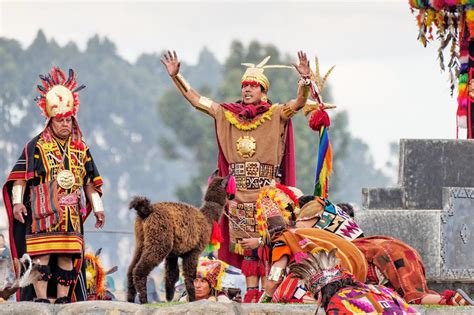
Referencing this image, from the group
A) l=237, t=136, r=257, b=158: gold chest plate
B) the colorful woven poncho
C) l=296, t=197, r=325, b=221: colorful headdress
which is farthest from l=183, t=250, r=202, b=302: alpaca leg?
the colorful woven poncho

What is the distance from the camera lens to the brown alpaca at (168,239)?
1421 centimetres

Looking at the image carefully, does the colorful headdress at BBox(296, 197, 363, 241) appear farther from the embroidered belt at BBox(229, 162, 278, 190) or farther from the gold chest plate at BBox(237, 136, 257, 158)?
the gold chest plate at BBox(237, 136, 257, 158)

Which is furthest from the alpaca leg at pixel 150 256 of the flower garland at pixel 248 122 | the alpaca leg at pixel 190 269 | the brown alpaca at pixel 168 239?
the flower garland at pixel 248 122

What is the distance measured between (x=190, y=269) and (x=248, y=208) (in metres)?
1.01

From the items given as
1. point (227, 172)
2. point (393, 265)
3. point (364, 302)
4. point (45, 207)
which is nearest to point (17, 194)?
point (45, 207)

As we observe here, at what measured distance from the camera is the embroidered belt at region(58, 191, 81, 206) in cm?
1397

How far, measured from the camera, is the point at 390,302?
10711 mm

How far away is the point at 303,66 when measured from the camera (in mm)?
15141

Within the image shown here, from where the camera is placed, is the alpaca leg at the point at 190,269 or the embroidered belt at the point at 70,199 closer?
the embroidered belt at the point at 70,199

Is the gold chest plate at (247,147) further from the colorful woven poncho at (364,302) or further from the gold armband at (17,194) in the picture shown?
the colorful woven poncho at (364,302)

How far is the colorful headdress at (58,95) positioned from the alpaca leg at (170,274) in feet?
5.08

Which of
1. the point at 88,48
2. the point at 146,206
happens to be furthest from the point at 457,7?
the point at 88,48

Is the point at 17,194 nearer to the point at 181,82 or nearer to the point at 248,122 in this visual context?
the point at 181,82

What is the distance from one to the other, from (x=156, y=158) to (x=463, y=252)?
81.0m
